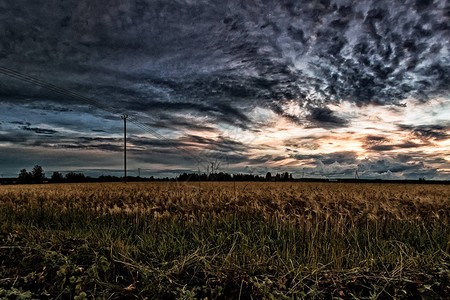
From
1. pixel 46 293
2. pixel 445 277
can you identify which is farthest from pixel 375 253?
pixel 46 293

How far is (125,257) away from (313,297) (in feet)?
8.15

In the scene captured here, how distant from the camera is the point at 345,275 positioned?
3.32 meters

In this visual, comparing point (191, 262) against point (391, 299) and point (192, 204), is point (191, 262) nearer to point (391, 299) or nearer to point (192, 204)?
point (391, 299)

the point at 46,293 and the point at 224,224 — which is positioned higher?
the point at 224,224

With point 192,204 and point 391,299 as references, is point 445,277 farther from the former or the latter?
point 192,204

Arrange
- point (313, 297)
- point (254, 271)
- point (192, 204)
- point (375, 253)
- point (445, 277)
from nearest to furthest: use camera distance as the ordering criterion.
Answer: point (313, 297), point (445, 277), point (254, 271), point (375, 253), point (192, 204)

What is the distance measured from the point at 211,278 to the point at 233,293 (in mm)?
309

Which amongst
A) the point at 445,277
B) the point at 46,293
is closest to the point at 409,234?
the point at 445,277

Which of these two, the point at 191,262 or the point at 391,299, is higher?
the point at 191,262

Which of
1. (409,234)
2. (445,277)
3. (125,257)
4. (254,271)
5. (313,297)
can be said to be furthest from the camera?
(409,234)

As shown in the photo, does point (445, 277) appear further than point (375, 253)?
No

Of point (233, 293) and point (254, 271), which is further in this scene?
point (254, 271)

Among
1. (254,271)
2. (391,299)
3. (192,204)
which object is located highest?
(192,204)

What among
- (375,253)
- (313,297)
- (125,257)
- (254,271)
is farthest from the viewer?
(375,253)
